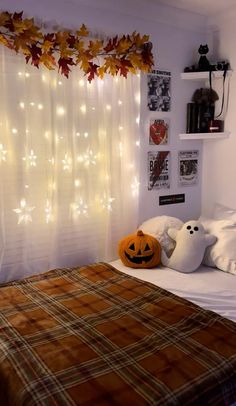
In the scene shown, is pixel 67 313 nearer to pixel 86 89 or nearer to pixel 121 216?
pixel 121 216

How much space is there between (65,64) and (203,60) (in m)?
1.15

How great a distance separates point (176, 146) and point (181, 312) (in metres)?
1.50

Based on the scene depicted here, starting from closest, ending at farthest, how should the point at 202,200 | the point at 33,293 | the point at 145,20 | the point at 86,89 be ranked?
1. the point at 33,293
2. the point at 86,89
3. the point at 145,20
4. the point at 202,200

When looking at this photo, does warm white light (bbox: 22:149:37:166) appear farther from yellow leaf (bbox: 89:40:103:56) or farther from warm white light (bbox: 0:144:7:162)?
yellow leaf (bbox: 89:40:103:56)

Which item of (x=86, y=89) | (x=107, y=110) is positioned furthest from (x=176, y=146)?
(x=86, y=89)

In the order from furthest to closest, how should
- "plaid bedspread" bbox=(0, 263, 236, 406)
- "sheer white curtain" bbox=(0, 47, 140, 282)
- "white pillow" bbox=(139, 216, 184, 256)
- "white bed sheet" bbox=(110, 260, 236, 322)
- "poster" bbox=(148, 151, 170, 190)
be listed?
"poster" bbox=(148, 151, 170, 190), "white pillow" bbox=(139, 216, 184, 256), "sheer white curtain" bbox=(0, 47, 140, 282), "white bed sheet" bbox=(110, 260, 236, 322), "plaid bedspread" bbox=(0, 263, 236, 406)

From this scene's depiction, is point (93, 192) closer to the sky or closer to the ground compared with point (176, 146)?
closer to the ground

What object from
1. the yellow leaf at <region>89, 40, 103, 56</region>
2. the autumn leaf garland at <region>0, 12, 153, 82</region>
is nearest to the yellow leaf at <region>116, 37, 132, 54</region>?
the autumn leaf garland at <region>0, 12, 153, 82</region>

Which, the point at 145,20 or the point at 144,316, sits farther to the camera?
the point at 145,20

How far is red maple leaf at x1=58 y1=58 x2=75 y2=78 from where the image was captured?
2.06 metres

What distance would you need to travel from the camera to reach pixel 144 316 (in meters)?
1.66

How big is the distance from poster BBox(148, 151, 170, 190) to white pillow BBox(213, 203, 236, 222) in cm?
42

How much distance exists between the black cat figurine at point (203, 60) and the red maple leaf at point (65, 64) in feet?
3.53

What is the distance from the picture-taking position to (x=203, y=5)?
253 cm
